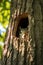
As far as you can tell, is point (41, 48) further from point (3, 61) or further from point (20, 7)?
point (20, 7)

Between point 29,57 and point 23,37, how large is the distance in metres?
0.25

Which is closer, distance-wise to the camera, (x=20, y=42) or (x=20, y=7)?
(x=20, y=42)

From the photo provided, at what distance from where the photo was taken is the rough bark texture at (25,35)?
2211 mm

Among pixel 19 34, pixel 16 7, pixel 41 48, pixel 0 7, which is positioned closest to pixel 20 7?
pixel 16 7

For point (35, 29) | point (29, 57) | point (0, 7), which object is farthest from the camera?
point (0, 7)

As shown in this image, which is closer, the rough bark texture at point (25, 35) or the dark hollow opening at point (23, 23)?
the rough bark texture at point (25, 35)

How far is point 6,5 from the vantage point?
4.48 meters

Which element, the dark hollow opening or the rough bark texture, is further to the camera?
the dark hollow opening

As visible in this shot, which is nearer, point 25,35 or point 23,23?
point 25,35

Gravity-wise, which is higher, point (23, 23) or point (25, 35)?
point (23, 23)

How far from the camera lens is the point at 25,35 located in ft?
7.60

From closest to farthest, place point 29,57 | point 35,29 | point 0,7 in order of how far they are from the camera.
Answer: point 29,57
point 35,29
point 0,7

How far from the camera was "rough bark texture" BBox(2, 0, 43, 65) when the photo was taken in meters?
2.21

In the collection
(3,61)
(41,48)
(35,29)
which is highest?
(35,29)
